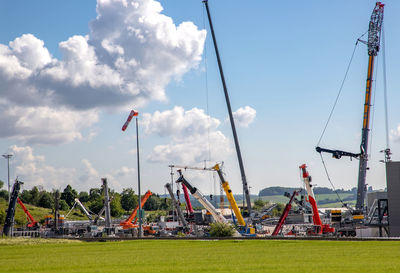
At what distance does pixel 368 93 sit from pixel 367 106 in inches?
68.4

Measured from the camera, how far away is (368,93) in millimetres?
68312

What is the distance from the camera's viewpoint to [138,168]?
49969 millimetres

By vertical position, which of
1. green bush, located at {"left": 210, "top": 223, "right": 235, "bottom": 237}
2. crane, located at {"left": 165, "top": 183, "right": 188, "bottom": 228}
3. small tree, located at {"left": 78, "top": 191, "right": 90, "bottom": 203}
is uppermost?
small tree, located at {"left": 78, "top": 191, "right": 90, "bottom": 203}

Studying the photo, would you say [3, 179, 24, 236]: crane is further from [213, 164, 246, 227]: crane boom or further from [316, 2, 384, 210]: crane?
[316, 2, 384, 210]: crane

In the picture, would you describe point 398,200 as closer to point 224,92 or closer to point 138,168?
point 138,168

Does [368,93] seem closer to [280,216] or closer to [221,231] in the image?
[280,216]

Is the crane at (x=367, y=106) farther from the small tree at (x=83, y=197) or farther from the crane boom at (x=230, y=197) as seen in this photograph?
the small tree at (x=83, y=197)

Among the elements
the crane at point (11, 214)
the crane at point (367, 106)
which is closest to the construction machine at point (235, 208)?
the crane at point (367, 106)

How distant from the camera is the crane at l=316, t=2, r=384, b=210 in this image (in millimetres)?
66562

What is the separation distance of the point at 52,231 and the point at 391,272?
54691mm

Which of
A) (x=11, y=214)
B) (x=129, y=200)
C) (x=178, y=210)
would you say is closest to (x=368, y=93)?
(x=178, y=210)

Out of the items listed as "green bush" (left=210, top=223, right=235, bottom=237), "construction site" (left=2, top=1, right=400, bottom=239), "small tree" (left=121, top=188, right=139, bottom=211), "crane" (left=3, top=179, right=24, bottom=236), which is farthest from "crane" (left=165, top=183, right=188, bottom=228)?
"small tree" (left=121, top=188, right=139, bottom=211)

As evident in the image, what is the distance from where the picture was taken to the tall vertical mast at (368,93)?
66500mm

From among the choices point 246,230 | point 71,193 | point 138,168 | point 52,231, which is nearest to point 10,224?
point 52,231
